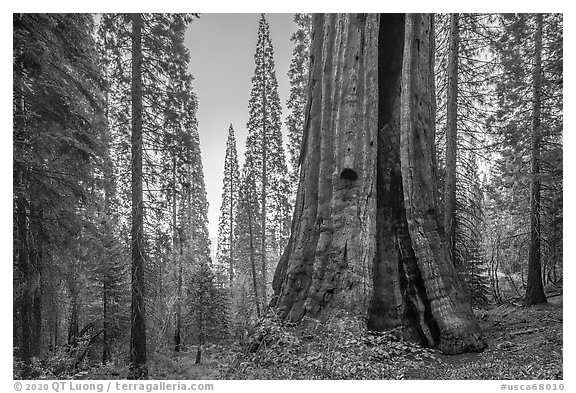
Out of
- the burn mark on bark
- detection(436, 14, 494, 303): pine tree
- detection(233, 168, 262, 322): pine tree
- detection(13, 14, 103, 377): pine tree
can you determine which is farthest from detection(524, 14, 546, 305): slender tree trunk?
detection(13, 14, 103, 377): pine tree

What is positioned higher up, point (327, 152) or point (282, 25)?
point (282, 25)

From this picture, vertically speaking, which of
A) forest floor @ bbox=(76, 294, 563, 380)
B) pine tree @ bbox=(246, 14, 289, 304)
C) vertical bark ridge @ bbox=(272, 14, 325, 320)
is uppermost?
pine tree @ bbox=(246, 14, 289, 304)

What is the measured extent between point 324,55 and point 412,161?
2389 millimetres

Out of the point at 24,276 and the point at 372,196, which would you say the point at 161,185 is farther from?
the point at 372,196

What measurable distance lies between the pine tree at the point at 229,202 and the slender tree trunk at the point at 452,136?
677 inches

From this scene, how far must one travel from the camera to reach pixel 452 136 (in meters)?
9.21

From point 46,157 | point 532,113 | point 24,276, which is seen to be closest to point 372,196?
point 46,157

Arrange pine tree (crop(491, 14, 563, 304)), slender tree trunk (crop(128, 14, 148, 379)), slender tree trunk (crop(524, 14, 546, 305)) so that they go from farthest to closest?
1. slender tree trunk (crop(524, 14, 546, 305))
2. pine tree (crop(491, 14, 563, 304))
3. slender tree trunk (crop(128, 14, 148, 379))

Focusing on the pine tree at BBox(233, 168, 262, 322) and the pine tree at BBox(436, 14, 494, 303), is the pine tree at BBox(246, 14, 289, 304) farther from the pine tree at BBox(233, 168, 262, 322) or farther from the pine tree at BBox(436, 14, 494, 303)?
the pine tree at BBox(436, 14, 494, 303)

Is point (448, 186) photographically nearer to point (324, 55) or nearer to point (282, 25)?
point (324, 55)

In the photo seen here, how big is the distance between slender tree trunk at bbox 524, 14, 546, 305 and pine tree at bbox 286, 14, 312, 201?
6290 mm

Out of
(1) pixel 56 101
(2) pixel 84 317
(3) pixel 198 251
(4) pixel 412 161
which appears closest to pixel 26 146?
(1) pixel 56 101

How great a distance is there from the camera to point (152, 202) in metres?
8.34

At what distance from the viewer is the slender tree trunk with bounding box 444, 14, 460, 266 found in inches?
363
